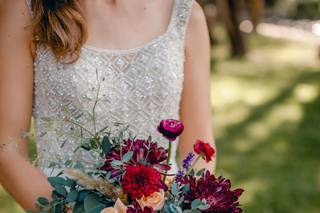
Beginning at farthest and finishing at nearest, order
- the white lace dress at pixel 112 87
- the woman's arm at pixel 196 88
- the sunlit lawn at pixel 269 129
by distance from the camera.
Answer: the sunlit lawn at pixel 269 129, the woman's arm at pixel 196 88, the white lace dress at pixel 112 87

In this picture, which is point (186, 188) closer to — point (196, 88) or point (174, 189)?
point (174, 189)

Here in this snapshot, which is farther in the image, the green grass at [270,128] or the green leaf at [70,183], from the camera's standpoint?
the green grass at [270,128]

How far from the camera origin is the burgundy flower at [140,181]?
148 centimetres

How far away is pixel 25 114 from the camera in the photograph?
204cm

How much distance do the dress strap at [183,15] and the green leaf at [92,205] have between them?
82cm

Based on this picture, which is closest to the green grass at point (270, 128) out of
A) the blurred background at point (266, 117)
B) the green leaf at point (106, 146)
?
the blurred background at point (266, 117)

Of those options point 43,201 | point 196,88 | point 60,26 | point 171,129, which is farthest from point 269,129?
point 171,129

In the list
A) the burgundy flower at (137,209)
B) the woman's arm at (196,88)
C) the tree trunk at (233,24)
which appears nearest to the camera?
the burgundy flower at (137,209)

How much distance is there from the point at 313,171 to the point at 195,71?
3.72m

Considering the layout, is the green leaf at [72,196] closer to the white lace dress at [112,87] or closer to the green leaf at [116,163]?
the green leaf at [116,163]

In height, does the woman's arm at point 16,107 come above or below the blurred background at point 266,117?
below

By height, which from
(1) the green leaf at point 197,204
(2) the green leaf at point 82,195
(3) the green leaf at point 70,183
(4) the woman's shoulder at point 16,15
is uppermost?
(4) the woman's shoulder at point 16,15

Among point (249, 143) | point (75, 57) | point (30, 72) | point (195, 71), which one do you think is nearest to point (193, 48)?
point (195, 71)

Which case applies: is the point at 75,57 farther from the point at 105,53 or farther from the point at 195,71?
the point at 195,71
